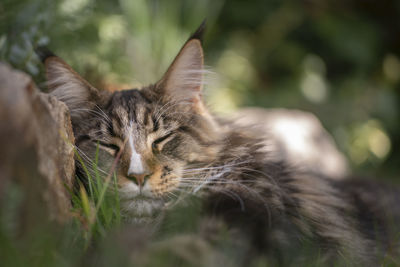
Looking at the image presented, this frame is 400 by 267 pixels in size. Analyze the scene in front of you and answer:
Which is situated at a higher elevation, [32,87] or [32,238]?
[32,87]

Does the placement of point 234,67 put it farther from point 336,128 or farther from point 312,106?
point 336,128

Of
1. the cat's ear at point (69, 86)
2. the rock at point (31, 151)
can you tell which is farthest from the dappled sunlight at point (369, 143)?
the rock at point (31, 151)

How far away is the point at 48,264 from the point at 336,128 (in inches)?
158

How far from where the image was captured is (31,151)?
3.61ft

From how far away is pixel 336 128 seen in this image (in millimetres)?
4516

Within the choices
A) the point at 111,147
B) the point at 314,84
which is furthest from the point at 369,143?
the point at 111,147

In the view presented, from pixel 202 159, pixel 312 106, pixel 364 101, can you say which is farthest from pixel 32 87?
pixel 364 101

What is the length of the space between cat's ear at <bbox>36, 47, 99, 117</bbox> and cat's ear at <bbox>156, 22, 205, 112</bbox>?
1.10 feet

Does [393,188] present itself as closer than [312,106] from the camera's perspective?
Yes

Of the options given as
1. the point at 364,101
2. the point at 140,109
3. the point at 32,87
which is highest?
the point at 32,87

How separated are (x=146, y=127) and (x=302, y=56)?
356cm

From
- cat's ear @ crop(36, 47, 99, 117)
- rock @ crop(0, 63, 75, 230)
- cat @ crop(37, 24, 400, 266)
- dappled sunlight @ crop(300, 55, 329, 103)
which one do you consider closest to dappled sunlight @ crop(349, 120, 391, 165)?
dappled sunlight @ crop(300, 55, 329, 103)

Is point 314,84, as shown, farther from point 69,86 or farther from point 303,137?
point 69,86

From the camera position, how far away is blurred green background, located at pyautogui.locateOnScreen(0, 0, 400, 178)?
4484mm
